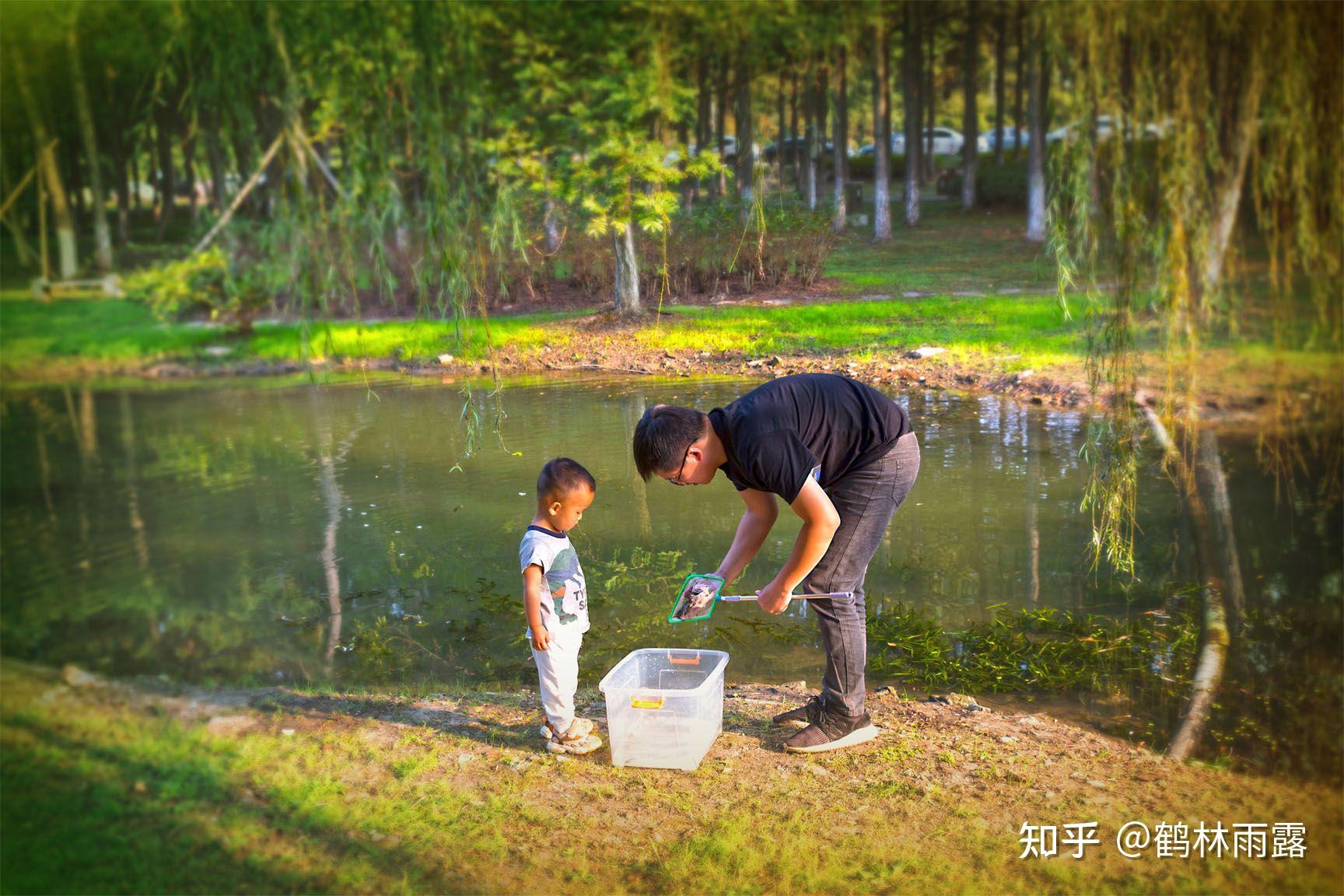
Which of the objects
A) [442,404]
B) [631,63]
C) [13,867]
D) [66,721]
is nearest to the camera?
[13,867]

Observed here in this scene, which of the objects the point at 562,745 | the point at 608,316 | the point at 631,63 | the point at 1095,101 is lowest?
the point at 562,745

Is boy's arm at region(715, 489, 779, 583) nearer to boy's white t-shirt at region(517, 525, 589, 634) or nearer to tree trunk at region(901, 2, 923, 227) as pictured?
boy's white t-shirt at region(517, 525, 589, 634)

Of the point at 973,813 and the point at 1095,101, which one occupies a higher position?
the point at 1095,101

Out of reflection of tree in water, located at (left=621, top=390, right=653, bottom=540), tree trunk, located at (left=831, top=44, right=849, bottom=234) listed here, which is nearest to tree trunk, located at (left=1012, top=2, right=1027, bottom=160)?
tree trunk, located at (left=831, top=44, right=849, bottom=234)

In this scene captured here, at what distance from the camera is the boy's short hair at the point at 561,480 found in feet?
10.2

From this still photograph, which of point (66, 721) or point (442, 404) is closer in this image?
point (66, 721)

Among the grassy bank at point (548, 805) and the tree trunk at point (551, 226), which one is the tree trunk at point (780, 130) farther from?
the grassy bank at point (548, 805)

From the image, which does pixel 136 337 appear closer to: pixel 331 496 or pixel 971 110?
pixel 331 496

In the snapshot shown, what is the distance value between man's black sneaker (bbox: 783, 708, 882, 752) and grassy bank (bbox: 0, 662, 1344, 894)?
0.04m

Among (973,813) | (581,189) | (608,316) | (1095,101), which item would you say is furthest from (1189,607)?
(581,189)

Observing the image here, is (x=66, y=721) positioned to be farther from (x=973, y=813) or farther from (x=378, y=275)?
(x=973, y=813)

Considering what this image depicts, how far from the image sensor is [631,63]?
3701 millimetres

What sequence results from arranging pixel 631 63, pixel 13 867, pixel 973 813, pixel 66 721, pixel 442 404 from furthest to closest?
pixel 442 404 < pixel 631 63 < pixel 66 721 < pixel 13 867 < pixel 973 813

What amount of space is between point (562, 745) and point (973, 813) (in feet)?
4.16
